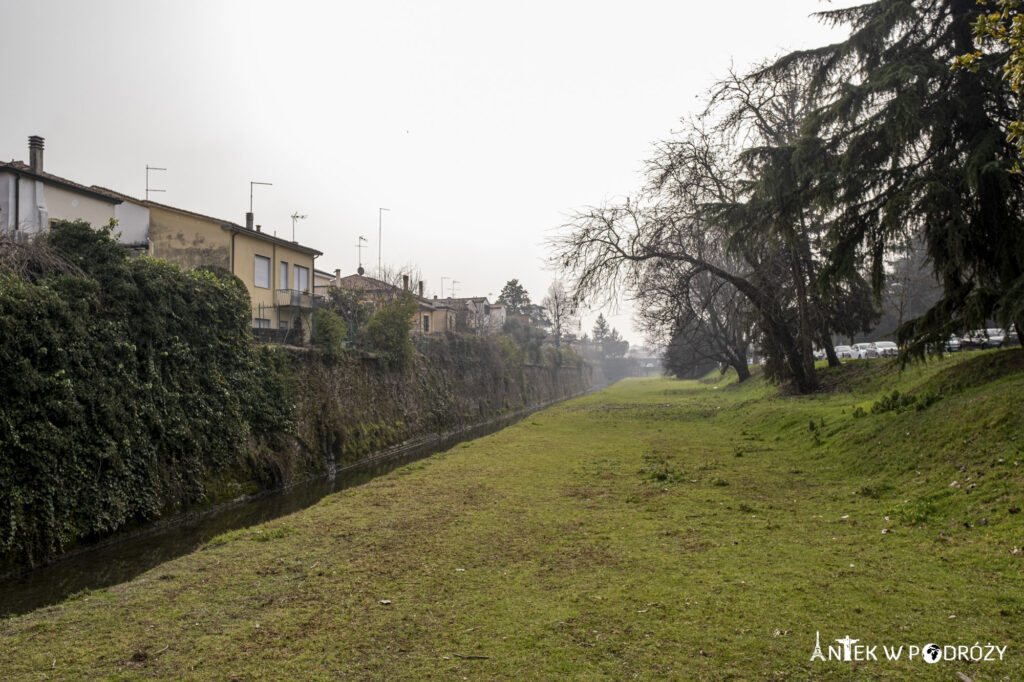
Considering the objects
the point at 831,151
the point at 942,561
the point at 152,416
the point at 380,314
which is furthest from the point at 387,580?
the point at 380,314

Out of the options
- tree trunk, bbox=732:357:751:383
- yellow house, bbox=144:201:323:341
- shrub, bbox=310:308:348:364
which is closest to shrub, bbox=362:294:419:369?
yellow house, bbox=144:201:323:341

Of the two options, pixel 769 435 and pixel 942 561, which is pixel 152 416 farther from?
pixel 769 435

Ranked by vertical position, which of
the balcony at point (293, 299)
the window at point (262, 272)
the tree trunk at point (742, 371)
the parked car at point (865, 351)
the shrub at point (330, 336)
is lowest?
the tree trunk at point (742, 371)

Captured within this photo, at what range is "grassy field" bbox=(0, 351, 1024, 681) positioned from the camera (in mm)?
4195

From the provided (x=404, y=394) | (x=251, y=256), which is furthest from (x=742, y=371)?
(x=251, y=256)

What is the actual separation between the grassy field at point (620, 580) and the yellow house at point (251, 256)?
1871cm

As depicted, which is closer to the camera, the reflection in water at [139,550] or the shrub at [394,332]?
the reflection in water at [139,550]

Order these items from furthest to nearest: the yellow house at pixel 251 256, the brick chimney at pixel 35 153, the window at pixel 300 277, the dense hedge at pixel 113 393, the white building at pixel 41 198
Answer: the window at pixel 300 277
the yellow house at pixel 251 256
the brick chimney at pixel 35 153
the white building at pixel 41 198
the dense hedge at pixel 113 393

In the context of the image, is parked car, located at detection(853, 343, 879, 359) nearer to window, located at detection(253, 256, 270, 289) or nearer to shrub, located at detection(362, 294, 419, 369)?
shrub, located at detection(362, 294, 419, 369)

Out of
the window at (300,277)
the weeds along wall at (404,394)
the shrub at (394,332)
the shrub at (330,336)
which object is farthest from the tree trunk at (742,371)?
the window at (300,277)

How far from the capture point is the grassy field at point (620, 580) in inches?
165

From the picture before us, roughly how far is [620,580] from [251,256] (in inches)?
1138

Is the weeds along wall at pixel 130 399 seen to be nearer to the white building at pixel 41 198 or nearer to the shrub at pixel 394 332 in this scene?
the white building at pixel 41 198

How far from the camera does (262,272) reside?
30.8 metres
